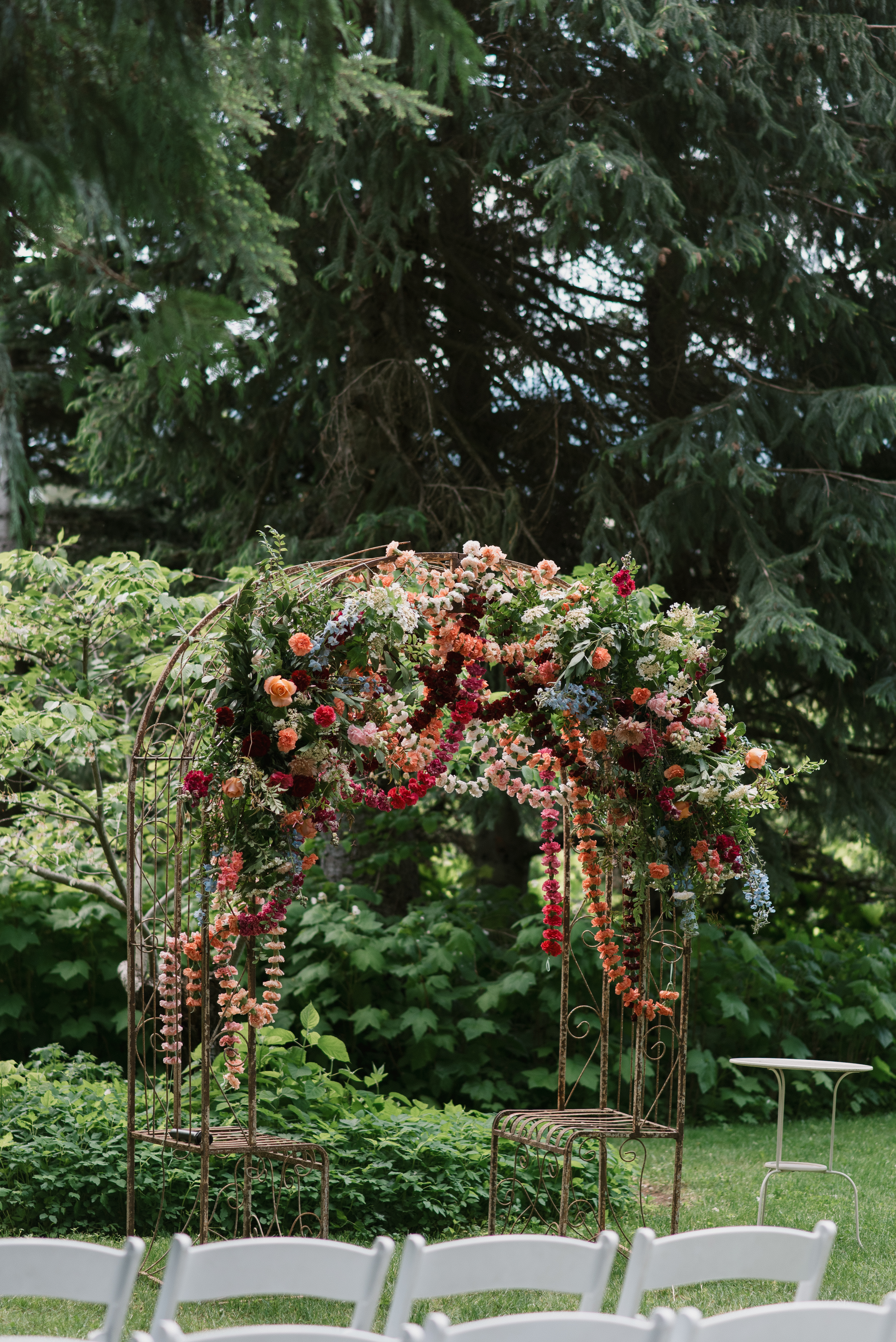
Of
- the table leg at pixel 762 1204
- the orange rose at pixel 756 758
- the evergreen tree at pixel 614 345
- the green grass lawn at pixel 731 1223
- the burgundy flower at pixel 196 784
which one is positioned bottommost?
the green grass lawn at pixel 731 1223

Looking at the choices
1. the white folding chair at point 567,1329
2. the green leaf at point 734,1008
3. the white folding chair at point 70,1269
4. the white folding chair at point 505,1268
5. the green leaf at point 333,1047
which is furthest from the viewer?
the green leaf at point 734,1008

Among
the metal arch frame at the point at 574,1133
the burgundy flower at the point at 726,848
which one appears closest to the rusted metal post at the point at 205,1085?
the metal arch frame at the point at 574,1133

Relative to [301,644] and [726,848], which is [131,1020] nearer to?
[301,644]

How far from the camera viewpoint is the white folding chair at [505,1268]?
226 centimetres

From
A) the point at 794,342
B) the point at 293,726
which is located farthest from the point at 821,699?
the point at 293,726

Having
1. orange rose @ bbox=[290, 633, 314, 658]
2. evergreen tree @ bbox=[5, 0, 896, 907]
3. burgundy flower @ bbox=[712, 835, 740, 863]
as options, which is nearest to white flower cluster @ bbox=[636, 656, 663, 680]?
burgundy flower @ bbox=[712, 835, 740, 863]

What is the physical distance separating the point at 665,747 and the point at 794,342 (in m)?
4.30

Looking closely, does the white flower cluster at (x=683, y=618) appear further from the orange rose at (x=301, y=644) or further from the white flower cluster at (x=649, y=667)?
the orange rose at (x=301, y=644)

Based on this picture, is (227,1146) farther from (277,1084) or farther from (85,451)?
(85,451)

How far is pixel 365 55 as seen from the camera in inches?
122

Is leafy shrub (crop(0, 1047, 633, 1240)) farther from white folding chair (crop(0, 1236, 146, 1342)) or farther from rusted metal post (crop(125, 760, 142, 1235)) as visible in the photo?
white folding chair (crop(0, 1236, 146, 1342))

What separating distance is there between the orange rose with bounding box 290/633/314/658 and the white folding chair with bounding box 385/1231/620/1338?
6.95 feet

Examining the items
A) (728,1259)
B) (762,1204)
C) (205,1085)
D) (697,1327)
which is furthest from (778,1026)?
(697,1327)

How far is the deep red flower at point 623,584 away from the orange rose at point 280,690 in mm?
1232
